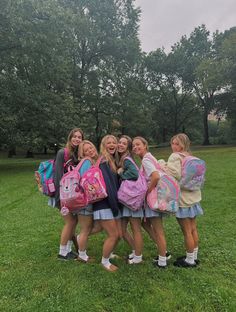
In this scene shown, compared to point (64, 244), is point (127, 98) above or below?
above

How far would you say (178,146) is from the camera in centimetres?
467

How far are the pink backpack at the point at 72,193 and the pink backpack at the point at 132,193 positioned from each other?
502 millimetres

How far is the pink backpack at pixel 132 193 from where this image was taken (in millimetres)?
4305

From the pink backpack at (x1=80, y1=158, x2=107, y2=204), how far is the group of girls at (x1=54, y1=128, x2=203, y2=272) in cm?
10

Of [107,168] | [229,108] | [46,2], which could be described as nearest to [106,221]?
[107,168]

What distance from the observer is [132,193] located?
169 inches

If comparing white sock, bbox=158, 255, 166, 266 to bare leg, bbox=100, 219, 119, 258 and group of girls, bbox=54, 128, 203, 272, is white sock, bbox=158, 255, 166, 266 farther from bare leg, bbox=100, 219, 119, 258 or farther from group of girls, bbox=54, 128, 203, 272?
bare leg, bbox=100, 219, 119, 258

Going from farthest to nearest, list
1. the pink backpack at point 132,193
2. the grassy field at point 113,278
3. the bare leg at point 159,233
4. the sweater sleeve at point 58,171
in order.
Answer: the sweater sleeve at point 58,171
the bare leg at point 159,233
the pink backpack at point 132,193
the grassy field at point 113,278

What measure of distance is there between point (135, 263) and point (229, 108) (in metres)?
35.9

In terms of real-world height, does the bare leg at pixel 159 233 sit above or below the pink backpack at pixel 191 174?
below

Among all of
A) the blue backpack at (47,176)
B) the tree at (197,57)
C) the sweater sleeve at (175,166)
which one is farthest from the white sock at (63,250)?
the tree at (197,57)

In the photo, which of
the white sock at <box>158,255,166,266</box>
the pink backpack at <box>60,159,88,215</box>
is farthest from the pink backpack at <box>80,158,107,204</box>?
the white sock at <box>158,255,166,266</box>

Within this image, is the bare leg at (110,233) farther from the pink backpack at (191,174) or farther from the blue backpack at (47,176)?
the pink backpack at (191,174)

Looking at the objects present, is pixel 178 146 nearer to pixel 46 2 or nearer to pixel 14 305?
pixel 14 305
